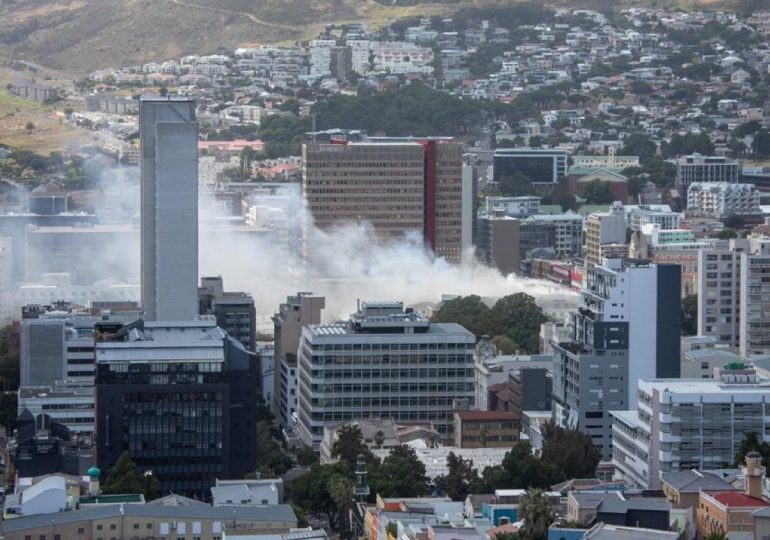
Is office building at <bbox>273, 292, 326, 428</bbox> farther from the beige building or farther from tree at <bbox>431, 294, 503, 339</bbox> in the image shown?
the beige building

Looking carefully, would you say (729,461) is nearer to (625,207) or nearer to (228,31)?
(625,207)

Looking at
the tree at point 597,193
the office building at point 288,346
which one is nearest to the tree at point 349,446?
the office building at point 288,346

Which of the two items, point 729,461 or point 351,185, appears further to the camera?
point 351,185

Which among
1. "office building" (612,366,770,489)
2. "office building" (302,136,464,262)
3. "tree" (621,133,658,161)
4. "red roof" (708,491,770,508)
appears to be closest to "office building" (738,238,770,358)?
"office building" (612,366,770,489)

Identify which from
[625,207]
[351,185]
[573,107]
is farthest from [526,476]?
[573,107]

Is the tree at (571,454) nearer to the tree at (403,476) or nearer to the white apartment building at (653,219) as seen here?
the tree at (403,476)

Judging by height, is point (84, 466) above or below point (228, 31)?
below

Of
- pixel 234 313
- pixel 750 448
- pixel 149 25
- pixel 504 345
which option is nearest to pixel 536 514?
pixel 750 448

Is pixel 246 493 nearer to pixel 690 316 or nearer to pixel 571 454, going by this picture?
pixel 571 454
